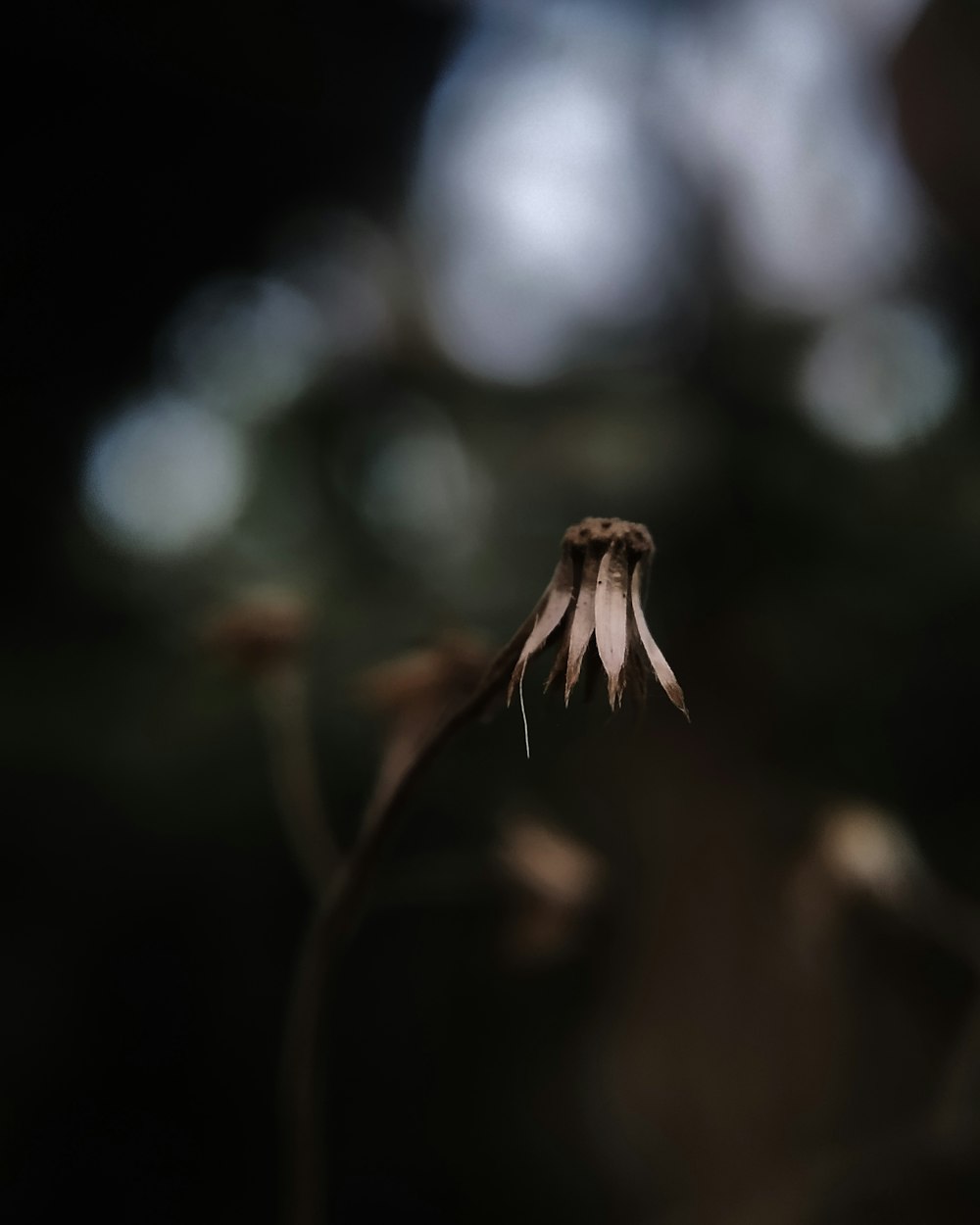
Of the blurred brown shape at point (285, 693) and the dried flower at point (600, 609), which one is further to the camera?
the blurred brown shape at point (285, 693)

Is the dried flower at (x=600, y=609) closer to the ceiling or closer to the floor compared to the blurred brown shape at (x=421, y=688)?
closer to the ceiling

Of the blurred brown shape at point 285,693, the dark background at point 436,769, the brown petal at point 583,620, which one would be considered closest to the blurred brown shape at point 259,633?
the blurred brown shape at point 285,693

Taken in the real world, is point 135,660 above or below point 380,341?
below

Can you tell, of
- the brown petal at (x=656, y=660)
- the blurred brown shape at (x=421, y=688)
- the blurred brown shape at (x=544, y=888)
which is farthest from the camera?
the blurred brown shape at (x=544, y=888)

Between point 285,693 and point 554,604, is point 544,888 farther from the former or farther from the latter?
point 554,604

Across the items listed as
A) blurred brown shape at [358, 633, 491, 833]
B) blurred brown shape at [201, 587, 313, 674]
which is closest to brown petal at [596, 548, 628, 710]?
blurred brown shape at [358, 633, 491, 833]

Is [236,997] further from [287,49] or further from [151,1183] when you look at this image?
[287,49]

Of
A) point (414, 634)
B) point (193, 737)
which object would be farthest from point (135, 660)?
point (414, 634)

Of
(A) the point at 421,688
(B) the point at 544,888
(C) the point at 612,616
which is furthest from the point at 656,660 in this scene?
(B) the point at 544,888

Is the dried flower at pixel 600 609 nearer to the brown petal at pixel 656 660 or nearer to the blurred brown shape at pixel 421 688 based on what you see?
the brown petal at pixel 656 660

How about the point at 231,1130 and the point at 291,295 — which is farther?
the point at 291,295
